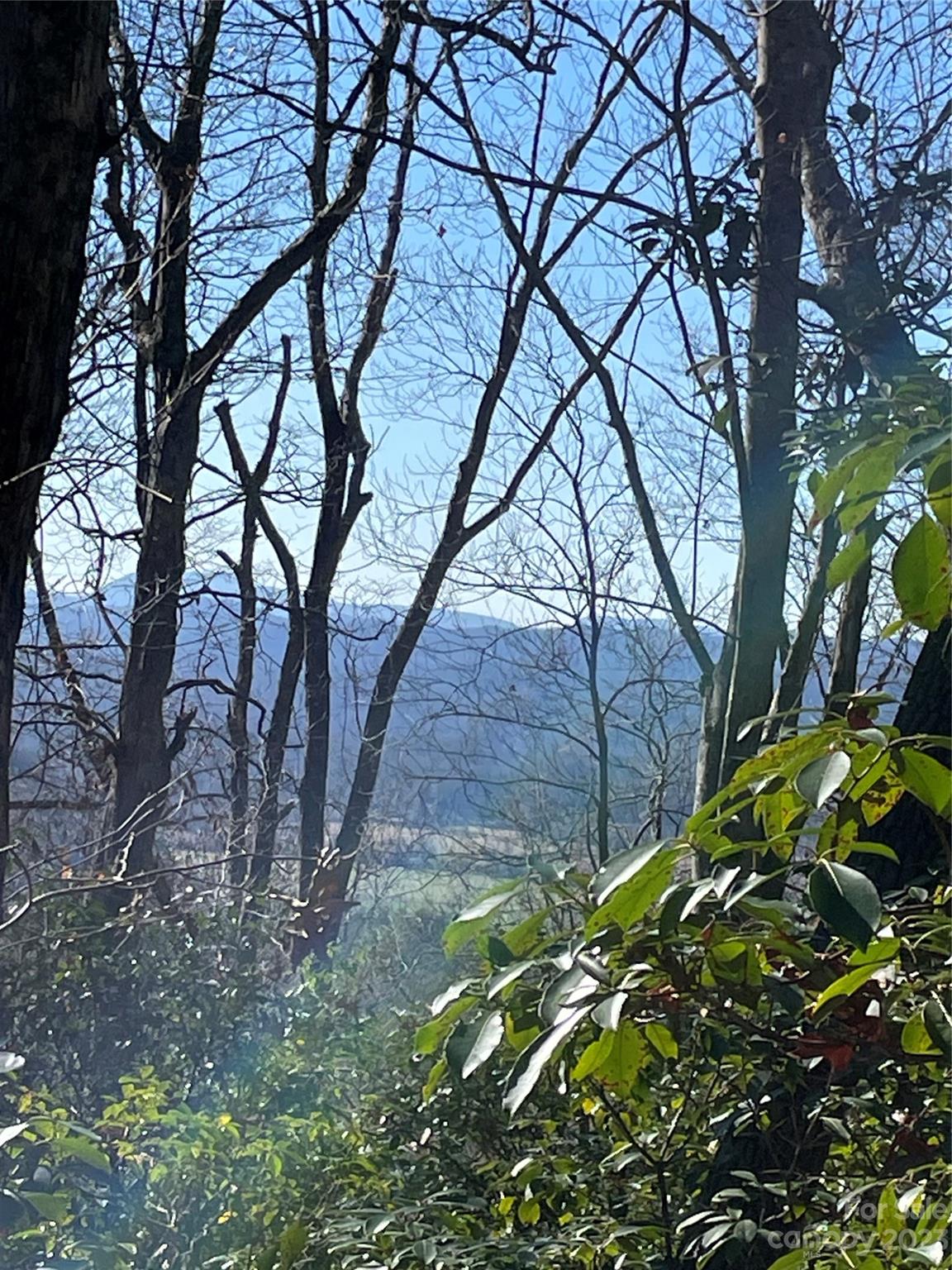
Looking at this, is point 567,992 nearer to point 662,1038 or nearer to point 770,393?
point 662,1038

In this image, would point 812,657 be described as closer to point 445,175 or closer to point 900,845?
point 900,845

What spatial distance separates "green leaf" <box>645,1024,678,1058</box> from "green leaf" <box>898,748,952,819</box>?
0.22 metres

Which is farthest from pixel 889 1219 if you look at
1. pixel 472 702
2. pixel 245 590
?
pixel 245 590

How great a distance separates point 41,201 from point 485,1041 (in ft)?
2.05

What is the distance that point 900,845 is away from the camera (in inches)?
36.5

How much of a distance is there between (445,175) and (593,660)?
130 cm

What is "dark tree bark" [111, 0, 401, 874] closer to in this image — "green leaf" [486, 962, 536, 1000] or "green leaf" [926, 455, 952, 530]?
"green leaf" [486, 962, 536, 1000]

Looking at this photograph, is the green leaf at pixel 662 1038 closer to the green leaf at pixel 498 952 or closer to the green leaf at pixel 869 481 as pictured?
the green leaf at pixel 498 952

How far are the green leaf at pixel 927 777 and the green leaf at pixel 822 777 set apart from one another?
3cm

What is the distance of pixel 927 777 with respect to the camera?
494 mm

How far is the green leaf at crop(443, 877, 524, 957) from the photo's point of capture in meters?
0.59

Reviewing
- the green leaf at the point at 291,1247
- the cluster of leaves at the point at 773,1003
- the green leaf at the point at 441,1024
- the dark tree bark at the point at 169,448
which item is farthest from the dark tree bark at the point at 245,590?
the green leaf at the point at 441,1024

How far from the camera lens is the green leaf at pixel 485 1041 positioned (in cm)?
55

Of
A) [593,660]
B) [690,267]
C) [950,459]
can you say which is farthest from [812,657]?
[950,459]
